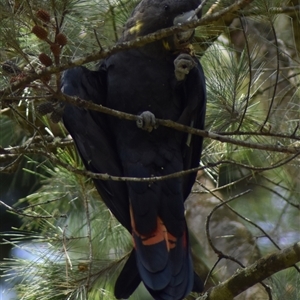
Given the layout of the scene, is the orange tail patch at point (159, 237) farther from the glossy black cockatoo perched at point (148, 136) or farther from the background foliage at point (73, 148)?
the background foliage at point (73, 148)

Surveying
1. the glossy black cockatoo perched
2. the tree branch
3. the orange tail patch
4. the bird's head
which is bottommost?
the tree branch

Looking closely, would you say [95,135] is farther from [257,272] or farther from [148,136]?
[257,272]

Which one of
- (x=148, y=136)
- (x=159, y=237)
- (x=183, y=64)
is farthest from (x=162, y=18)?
(x=159, y=237)

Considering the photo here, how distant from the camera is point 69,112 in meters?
2.04

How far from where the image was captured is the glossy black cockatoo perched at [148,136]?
202 centimetres

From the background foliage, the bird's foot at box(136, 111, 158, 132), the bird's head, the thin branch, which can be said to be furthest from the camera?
the bird's head

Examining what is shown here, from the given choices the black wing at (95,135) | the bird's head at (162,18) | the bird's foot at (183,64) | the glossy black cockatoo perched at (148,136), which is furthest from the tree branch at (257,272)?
the bird's head at (162,18)

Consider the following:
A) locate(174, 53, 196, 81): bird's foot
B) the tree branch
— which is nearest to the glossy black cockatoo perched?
locate(174, 53, 196, 81): bird's foot

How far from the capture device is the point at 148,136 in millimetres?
2102

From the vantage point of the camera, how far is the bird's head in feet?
6.95

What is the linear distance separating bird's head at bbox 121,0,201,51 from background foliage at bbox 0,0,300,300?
0.26ft

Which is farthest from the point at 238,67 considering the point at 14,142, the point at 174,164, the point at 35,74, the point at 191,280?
the point at 14,142

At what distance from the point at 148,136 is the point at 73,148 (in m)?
0.45

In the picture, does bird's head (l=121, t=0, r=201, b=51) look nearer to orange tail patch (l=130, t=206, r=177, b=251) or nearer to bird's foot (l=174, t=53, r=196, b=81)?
bird's foot (l=174, t=53, r=196, b=81)
